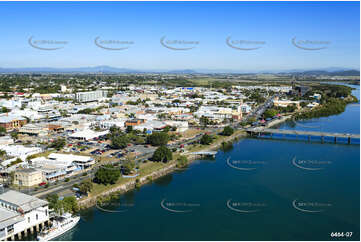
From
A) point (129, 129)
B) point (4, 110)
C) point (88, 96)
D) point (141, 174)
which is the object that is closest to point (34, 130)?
point (129, 129)

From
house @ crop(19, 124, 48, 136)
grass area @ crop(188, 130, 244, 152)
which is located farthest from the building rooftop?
house @ crop(19, 124, 48, 136)

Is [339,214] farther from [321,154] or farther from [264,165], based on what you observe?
[321,154]

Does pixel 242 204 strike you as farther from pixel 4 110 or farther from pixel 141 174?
pixel 4 110

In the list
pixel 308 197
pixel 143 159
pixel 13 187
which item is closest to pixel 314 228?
pixel 308 197

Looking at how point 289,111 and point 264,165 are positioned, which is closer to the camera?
point 264,165

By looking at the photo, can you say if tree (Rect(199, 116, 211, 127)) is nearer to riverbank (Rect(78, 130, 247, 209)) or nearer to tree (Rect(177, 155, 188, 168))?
riverbank (Rect(78, 130, 247, 209))

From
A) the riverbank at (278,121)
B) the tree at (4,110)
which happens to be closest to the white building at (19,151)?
the tree at (4,110)
